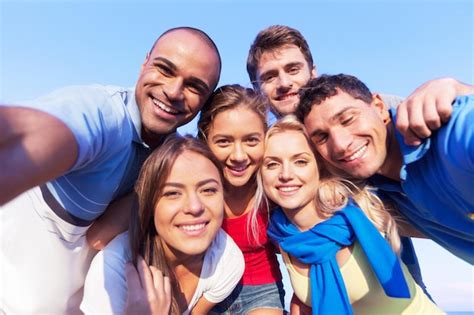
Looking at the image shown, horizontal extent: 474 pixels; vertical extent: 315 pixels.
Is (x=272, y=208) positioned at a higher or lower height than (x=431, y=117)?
lower

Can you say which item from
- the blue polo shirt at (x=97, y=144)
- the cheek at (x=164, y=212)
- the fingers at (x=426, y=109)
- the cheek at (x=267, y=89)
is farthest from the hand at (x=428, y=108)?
the cheek at (x=267, y=89)

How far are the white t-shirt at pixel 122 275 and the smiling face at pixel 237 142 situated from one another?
0.57 metres

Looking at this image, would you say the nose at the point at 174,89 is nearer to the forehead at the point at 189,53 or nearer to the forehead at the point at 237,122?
the forehead at the point at 189,53

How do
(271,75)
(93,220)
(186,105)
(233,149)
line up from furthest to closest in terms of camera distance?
1. (271,75)
2. (233,149)
3. (186,105)
4. (93,220)

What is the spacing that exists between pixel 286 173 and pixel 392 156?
871 millimetres

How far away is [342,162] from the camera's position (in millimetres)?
3270

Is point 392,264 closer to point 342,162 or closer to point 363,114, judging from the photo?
point 342,162

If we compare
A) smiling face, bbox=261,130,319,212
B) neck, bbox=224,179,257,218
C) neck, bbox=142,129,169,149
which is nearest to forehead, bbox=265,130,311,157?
smiling face, bbox=261,130,319,212

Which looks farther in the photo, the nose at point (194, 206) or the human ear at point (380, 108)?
the human ear at point (380, 108)

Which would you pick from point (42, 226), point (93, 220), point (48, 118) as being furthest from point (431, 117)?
point (42, 226)

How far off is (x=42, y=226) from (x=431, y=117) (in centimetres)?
271

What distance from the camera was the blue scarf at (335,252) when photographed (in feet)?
10.4

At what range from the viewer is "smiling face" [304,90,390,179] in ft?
10.2

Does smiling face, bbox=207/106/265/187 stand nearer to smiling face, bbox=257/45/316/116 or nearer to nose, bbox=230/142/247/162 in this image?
nose, bbox=230/142/247/162
